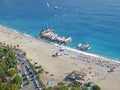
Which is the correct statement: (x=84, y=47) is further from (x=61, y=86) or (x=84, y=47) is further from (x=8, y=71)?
(x=8, y=71)

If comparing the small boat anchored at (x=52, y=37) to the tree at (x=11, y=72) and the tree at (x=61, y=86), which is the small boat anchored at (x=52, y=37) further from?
the tree at (x=61, y=86)

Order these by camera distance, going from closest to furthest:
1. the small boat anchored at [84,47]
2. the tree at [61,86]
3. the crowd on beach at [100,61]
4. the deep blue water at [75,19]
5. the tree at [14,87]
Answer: the tree at [14,87] → the tree at [61,86] → the crowd on beach at [100,61] → the small boat anchored at [84,47] → the deep blue water at [75,19]

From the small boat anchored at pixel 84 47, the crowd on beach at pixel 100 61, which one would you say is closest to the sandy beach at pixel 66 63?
the crowd on beach at pixel 100 61

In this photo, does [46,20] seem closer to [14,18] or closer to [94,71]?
[14,18]

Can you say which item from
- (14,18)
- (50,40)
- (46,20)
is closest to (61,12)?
(46,20)

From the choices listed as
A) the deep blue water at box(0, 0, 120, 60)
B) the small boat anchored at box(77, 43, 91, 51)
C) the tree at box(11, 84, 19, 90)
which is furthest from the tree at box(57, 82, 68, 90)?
the small boat anchored at box(77, 43, 91, 51)

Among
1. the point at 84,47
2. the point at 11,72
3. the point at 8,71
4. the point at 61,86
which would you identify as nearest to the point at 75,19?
the point at 84,47
